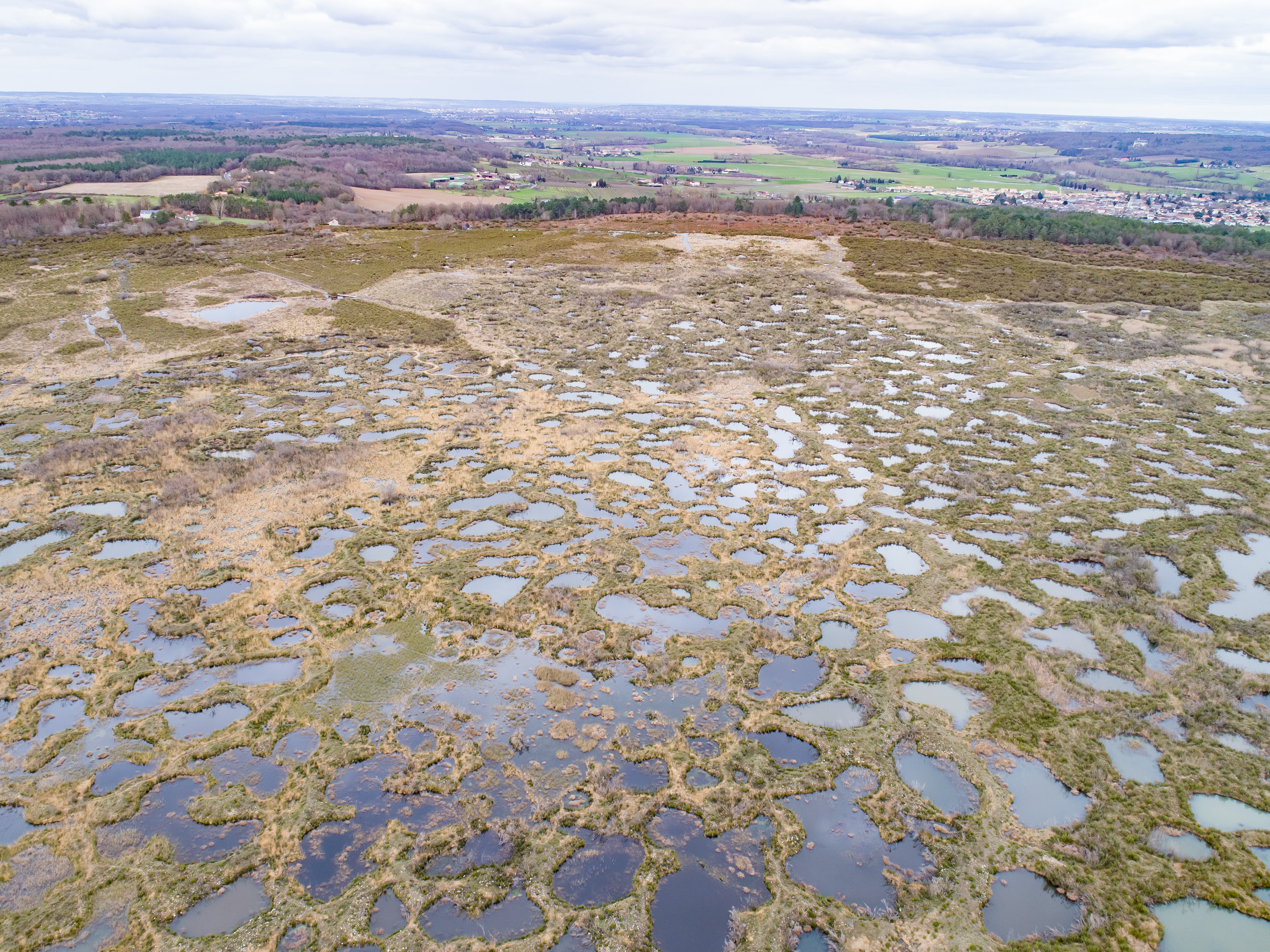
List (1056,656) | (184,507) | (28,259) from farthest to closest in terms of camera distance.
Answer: (28,259) → (184,507) → (1056,656)

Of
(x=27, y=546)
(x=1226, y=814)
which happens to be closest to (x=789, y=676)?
(x=1226, y=814)

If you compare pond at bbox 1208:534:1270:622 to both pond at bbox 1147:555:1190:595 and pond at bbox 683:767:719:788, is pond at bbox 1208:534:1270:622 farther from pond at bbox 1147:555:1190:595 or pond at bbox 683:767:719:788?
pond at bbox 683:767:719:788

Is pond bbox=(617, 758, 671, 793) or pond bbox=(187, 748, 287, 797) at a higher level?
pond bbox=(617, 758, 671, 793)

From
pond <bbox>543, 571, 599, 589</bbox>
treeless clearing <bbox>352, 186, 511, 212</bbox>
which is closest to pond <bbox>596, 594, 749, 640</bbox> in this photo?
pond <bbox>543, 571, 599, 589</bbox>

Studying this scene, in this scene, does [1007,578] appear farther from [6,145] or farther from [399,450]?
[6,145]

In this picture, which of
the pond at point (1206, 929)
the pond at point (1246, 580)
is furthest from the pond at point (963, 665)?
the pond at point (1246, 580)

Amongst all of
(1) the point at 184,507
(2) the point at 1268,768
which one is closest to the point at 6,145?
(1) the point at 184,507
